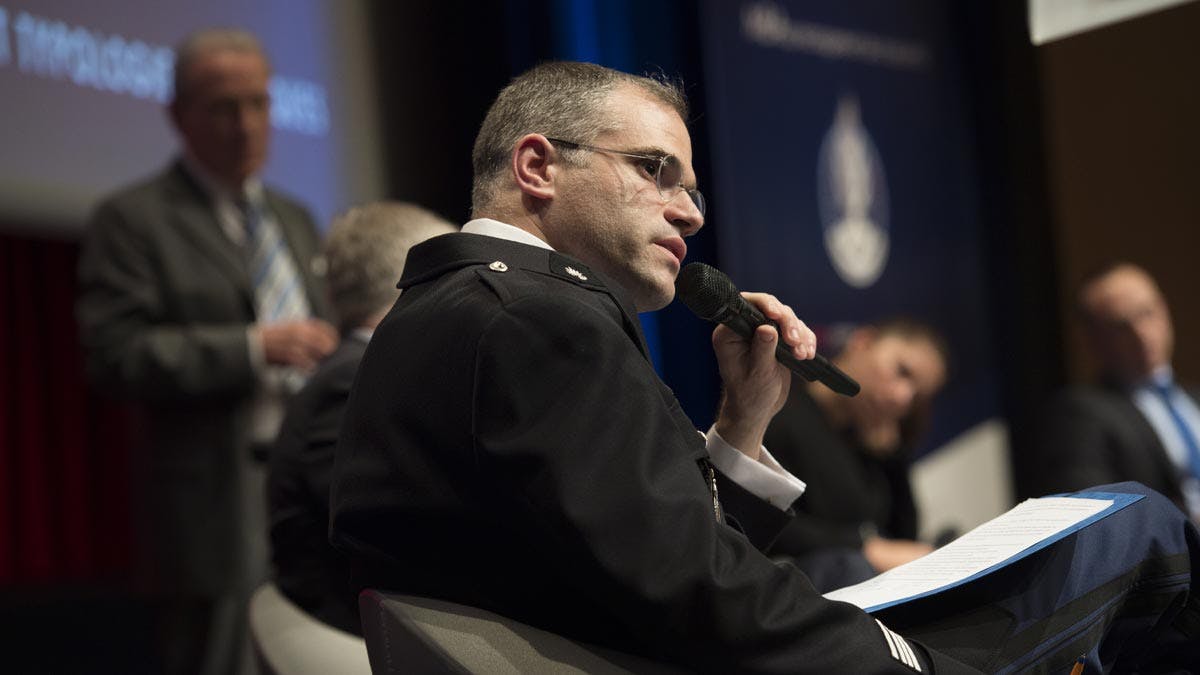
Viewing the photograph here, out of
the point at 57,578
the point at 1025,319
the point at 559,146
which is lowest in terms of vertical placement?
the point at 57,578

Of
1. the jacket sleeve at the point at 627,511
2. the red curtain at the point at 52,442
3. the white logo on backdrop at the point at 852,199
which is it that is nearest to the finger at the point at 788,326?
the jacket sleeve at the point at 627,511

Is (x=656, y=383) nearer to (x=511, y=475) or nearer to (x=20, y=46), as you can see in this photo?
(x=511, y=475)

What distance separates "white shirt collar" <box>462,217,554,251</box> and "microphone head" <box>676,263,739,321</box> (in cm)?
18

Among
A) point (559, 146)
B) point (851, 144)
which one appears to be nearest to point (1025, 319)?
point (851, 144)

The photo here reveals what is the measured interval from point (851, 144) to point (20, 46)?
3.33m

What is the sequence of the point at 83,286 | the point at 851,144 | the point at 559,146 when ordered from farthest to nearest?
1. the point at 851,144
2. the point at 83,286
3. the point at 559,146

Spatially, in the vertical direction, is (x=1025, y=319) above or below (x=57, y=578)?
Result: above

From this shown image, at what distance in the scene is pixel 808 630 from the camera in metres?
1.48

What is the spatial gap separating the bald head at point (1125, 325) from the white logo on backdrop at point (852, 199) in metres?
1.17

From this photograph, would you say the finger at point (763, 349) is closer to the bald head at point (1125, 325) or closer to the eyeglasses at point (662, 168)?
the eyeglasses at point (662, 168)

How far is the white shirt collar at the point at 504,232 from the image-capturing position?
71.0 inches

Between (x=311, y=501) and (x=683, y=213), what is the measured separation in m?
0.88

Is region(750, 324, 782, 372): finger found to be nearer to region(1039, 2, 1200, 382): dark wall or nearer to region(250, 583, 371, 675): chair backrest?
region(250, 583, 371, 675): chair backrest

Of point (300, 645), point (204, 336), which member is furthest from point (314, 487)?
point (204, 336)
